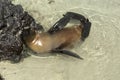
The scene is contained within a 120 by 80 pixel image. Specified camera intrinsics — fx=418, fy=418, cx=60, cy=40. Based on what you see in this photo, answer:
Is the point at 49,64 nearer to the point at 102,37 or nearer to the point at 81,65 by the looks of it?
the point at 81,65

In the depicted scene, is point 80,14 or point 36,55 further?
point 80,14

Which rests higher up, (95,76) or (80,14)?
(80,14)

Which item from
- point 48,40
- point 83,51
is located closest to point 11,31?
point 48,40

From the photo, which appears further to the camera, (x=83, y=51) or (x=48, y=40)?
(x=83, y=51)

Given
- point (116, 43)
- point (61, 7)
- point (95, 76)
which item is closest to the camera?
point (95, 76)

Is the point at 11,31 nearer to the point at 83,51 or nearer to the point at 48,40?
the point at 48,40

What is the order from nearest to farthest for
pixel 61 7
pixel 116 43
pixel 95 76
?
1. pixel 95 76
2. pixel 116 43
3. pixel 61 7

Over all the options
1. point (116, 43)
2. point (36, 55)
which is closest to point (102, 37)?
point (116, 43)

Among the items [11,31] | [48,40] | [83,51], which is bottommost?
[83,51]
